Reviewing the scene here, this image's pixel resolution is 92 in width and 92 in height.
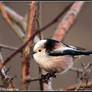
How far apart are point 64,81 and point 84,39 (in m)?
0.51

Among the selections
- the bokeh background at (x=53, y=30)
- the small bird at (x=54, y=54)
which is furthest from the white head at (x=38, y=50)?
the bokeh background at (x=53, y=30)

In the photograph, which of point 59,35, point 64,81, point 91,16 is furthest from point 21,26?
point 91,16

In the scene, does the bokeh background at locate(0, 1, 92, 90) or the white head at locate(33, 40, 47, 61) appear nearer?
the white head at locate(33, 40, 47, 61)

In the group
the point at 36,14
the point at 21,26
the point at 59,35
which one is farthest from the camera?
the point at 21,26

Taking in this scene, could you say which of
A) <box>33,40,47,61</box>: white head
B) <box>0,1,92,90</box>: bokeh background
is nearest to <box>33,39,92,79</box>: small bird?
<box>33,40,47,61</box>: white head

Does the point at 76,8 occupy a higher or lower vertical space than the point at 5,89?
higher

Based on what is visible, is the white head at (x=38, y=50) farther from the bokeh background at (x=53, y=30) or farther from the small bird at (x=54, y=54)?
the bokeh background at (x=53, y=30)

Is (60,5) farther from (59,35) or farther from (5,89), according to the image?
(5,89)

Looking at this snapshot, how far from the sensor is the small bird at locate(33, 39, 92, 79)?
125 cm

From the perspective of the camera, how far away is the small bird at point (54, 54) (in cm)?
125

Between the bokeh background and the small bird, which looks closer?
the small bird

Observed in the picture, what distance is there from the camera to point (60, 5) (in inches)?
119

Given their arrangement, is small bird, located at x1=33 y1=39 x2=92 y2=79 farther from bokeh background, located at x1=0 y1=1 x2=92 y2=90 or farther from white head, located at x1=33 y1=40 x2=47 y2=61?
bokeh background, located at x1=0 y1=1 x2=92 y2=90

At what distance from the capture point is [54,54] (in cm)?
129
